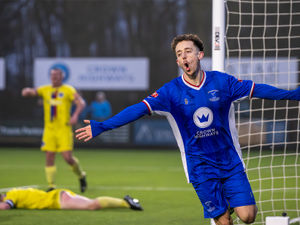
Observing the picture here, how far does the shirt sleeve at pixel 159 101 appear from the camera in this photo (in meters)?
4.88

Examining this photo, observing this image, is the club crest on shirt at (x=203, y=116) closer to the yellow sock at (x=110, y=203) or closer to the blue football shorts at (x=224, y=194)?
the blue football shorts at (x=224, y=194)

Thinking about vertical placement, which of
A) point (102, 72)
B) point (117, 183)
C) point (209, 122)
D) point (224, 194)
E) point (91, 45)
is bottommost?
point (117, 183)

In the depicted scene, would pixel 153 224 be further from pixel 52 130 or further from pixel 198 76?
pixel 52 130

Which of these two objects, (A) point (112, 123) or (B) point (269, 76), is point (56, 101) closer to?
(A) point (112, 123)

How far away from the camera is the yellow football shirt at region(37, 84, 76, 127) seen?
9773mm

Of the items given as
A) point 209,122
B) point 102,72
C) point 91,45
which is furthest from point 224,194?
point 91,45

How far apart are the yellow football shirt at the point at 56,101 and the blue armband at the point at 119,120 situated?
16.8 ft

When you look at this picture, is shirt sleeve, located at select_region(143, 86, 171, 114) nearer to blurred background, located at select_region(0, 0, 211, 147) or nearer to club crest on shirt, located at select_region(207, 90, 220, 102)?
club crest on shirt, located at select_region(207, 90, 220, 102)

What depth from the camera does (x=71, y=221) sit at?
22.7 ft

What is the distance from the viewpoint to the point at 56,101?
9.77 m

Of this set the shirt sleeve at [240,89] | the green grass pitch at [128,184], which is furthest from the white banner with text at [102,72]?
the shirt sleeve at [240,89]

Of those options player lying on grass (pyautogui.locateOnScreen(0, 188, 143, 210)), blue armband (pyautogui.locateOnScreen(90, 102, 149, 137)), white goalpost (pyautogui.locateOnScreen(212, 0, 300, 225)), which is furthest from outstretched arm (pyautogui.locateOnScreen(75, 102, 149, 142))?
player lying on grass (pyautogui.locateOnScreen(0, 188, 143, 210))

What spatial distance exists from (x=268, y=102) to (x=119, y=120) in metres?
12.2

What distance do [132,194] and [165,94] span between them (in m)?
4.59
